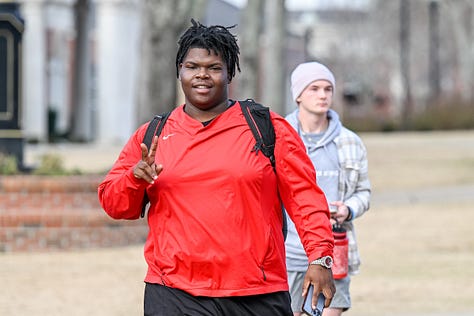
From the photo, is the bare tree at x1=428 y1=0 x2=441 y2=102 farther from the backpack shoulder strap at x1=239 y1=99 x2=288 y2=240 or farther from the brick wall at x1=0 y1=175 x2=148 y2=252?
A: the backpack shoulder strap at x1=239 y1=99 x2=288 y2=240

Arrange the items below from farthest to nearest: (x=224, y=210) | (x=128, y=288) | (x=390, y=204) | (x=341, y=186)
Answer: (x=390, y=204) < (x=128, y=288) < (x=341, y=186) < (x=224, y=210)

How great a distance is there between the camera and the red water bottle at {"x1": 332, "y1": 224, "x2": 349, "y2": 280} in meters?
7.00

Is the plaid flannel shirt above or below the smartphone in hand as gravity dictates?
above

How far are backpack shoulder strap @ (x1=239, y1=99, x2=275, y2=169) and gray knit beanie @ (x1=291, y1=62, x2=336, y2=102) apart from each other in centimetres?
183

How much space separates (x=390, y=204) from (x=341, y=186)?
47.7 feet

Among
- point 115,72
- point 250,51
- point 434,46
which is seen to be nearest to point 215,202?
point 250,51

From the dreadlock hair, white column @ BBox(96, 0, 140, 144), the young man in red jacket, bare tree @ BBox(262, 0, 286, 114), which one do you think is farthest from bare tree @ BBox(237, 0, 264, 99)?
the young man in red jacket

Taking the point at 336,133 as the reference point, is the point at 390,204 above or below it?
below

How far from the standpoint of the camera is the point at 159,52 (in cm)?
1720

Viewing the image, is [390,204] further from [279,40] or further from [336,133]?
[336,133]

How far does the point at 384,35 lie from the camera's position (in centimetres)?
7994

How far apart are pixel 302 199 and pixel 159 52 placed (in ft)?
40.0

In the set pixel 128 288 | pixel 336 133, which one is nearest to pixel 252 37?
pixel 128 288

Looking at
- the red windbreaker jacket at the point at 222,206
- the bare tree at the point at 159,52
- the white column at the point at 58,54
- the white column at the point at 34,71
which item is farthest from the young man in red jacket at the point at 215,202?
the white column at the point at 58,54
